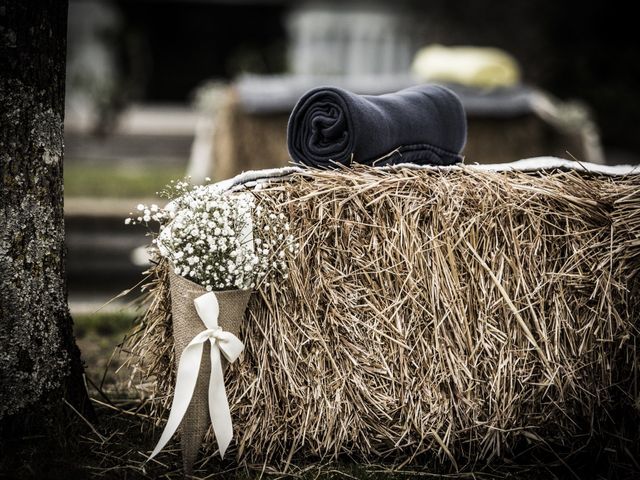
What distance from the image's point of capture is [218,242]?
6.90ft

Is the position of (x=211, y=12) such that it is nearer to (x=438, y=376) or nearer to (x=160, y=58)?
(x=160, y=58)

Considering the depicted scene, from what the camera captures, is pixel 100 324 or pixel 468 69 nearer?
pixel 100 324

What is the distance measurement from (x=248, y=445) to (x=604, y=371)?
1.21 metres

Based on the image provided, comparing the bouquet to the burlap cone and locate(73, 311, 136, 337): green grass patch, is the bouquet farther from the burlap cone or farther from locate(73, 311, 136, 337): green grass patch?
locate(73, 311, 136, 337): green grass patch

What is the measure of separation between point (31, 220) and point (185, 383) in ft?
2.55

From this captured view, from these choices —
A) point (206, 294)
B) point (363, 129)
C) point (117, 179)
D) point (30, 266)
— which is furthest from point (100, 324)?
point (117, 179)

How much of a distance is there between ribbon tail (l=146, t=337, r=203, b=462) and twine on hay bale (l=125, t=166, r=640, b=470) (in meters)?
0.20

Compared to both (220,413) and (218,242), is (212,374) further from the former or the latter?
(218,242)

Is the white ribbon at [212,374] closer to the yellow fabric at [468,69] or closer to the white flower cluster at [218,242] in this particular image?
the white flower cluster at [218,242]

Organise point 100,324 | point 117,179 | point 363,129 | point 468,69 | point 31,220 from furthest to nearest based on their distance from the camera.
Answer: point 117,179, point 468,69, point 100,324, point 363,129, point 31,220

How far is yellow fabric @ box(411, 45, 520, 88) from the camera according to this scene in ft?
23.5

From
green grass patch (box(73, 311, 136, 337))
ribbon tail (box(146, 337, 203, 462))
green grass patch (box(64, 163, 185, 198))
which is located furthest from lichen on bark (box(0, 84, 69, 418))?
green grass patch (box(64, 163, 185, 198))

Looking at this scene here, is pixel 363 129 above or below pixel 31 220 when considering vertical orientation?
above

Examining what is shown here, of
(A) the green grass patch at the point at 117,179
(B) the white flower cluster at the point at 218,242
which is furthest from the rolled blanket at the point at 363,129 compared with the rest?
(A) the green grass patch at the point at 117,179
